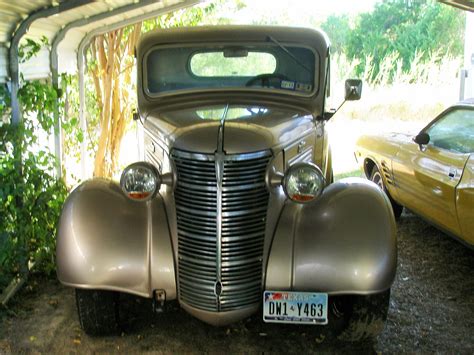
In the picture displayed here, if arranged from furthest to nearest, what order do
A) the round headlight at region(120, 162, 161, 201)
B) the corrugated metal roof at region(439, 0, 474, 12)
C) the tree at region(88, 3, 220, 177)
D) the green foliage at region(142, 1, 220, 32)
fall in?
1. the green foliage at region(142, 1, 220, 32)
2. the tree at region(88, 3, 220, 177)
3. the corrugated metal roof at region(439, 0, 474, 12)
4. the round headlight at region(120, 162, 161, 201)

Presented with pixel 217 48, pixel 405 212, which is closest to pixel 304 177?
pixel 217 48

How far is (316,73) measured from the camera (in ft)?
16.1

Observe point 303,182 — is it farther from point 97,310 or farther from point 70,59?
point 70,59

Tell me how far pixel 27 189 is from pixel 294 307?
258 centimetres

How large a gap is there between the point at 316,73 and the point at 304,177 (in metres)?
1.52

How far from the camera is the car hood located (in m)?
3.71

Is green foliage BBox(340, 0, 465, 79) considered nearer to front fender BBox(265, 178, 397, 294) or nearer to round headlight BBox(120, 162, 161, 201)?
front fender BBox(265, 178, 397, 294)

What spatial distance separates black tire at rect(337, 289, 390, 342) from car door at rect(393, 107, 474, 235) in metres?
1.66

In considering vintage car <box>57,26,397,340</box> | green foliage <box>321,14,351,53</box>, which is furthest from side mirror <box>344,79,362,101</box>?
green foliage <box>321,14,351,53</box>

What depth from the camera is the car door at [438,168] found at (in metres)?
5.20

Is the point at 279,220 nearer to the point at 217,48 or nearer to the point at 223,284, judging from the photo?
the point at 223,284

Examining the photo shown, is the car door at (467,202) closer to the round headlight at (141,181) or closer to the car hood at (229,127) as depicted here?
the car hood at (229,127)

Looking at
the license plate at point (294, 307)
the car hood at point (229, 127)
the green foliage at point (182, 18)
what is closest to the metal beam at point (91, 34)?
the green foliage at point (182, 18)

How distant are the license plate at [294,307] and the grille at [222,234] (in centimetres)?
12
